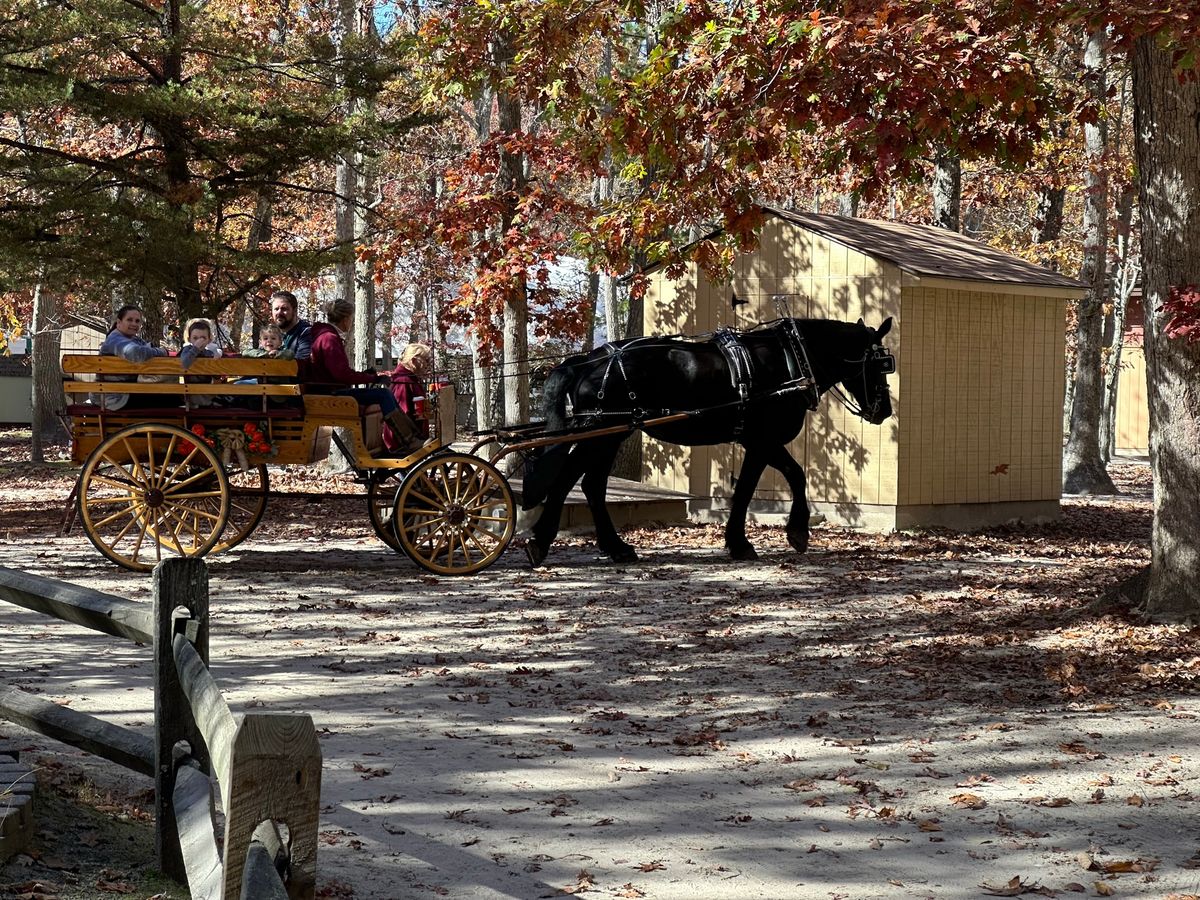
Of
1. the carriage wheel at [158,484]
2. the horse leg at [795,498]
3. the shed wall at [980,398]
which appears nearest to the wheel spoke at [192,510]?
the carriage wheel at [158,484]

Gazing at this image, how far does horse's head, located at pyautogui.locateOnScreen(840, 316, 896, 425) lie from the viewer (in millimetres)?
13750

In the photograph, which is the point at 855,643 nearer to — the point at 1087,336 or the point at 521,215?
the point at 521,215

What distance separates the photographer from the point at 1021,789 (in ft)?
20.1

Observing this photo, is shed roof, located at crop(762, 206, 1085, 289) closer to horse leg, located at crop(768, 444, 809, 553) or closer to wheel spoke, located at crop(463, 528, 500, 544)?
horse leg, located at crop(768, 444, 809, 553)

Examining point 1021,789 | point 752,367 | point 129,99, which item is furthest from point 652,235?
point 1021,789

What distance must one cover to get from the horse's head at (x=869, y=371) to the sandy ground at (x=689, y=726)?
79.7 inches

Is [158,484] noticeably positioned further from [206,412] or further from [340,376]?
[340,376]

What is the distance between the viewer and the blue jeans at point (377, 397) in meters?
12.3

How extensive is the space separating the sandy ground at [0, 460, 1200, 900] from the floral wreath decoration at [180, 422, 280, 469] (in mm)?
1020

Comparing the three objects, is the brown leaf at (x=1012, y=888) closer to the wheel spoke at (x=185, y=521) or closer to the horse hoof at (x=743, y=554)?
the wheel spoke at (x=185, y=521)

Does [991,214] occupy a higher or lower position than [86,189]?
higher

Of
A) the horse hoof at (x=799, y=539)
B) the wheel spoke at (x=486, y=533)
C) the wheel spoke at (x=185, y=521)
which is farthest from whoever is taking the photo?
the horse hoof at (x=799, y=539)

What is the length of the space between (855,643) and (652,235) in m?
5.60

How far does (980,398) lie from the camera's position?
55.5 ft
